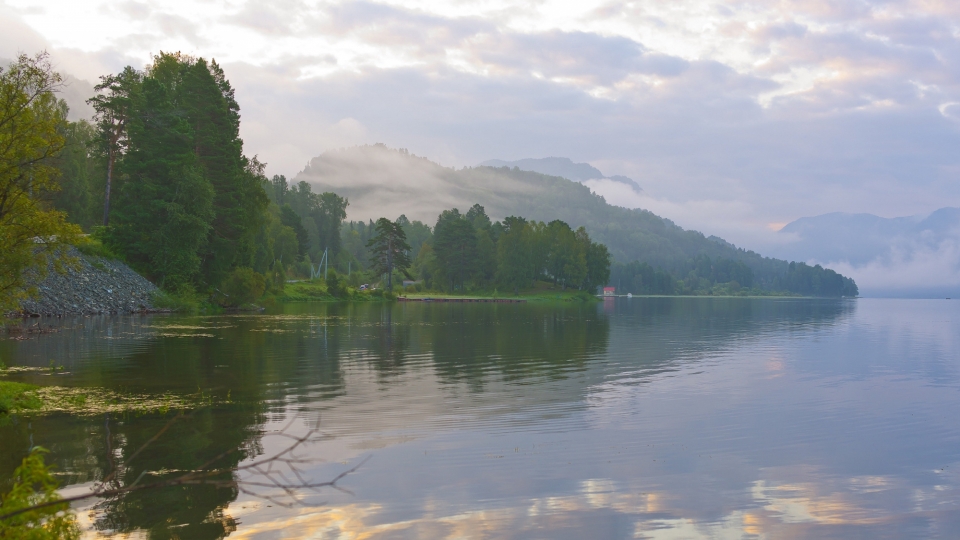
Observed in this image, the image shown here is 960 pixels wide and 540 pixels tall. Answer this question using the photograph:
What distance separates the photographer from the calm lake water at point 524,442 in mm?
12109

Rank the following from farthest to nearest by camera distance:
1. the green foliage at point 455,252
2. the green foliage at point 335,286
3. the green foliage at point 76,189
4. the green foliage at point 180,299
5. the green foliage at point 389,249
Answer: the green foliage at point 455,252, the green foliage at point 389,249, the green foliage at point 335,286, the green foliage at point 76,189, the green foliage at point 180,299

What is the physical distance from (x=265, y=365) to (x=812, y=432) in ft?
75.3

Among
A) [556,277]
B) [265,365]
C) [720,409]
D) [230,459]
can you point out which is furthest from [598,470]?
[556,277]

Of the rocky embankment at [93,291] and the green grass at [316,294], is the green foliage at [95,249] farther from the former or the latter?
the green grass at [316,294]

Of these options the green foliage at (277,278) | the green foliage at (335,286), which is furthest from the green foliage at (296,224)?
the green foliage at (277,278)

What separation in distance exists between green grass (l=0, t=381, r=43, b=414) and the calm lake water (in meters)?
1.79

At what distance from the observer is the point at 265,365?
3197 centimetres

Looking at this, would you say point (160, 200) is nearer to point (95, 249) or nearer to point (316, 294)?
point (95, 249)

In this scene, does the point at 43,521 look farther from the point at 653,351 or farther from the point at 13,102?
the point at 653,351

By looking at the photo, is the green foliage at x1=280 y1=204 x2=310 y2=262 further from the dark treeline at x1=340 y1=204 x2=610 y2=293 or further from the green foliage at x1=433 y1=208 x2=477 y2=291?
the green foliage at x1=433 y1=208 x2=477 y2=291

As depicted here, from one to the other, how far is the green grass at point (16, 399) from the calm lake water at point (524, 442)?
1789mm

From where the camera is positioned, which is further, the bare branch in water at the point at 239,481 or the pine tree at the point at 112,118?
the pine tree at the point at 112,118

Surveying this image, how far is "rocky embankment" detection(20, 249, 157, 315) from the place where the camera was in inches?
2360

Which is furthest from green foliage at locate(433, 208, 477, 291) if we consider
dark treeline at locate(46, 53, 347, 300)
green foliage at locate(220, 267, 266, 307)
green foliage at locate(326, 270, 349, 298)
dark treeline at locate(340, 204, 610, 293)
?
green foliage at locate(220, 267, 266, 307)
